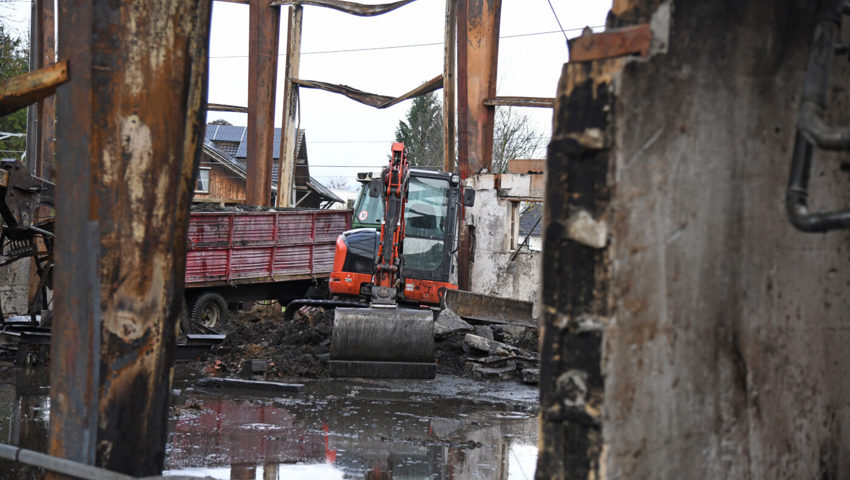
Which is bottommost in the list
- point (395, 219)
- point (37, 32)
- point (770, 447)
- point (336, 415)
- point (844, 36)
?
point (336, 415)

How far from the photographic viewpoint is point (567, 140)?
2.67 meters

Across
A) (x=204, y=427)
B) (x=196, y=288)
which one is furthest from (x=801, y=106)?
(x=196, y=288)

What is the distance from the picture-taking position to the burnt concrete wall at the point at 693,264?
103 inches

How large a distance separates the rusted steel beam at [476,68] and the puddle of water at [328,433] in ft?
27.2

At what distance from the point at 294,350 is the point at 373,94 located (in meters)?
8.34

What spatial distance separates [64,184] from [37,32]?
14244 millimetres

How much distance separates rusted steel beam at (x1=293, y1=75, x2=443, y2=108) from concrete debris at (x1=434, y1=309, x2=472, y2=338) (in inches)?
244

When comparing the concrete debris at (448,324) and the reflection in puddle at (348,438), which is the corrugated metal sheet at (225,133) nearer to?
the concrete debris at (448,324)

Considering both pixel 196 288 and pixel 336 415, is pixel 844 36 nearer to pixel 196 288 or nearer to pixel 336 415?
pixel 336 415

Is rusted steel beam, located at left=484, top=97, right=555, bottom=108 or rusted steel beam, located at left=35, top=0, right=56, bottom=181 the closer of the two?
rusted steel beam, located at left=35, top=0, right=56, bottom=181

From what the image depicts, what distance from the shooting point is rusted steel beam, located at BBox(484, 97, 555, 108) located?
15936mm

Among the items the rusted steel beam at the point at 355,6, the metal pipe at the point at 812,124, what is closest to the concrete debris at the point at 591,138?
the metal pipe at the point at 812,124

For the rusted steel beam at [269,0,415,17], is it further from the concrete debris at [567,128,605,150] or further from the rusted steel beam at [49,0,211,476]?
the concrete debris at [567,128,605,150]

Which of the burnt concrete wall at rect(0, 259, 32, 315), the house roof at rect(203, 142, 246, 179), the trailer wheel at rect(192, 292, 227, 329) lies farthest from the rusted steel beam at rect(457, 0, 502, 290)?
the house roof at rect(203, 142, 246, 179)
